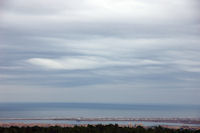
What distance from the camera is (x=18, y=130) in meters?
16.8

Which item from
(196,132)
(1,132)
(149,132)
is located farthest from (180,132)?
(1,132)

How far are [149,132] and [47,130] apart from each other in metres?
5.11

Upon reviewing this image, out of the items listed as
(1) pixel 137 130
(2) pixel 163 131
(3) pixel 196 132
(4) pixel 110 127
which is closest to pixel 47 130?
(4) pixel 110 127

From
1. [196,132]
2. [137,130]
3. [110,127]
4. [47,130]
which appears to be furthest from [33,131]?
[196,132]

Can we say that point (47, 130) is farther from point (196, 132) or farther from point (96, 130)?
point (196, 132)

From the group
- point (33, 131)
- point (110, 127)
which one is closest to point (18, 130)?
point (33, 131)

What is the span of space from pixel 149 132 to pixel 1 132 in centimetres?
740

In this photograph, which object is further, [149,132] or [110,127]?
[110,127]

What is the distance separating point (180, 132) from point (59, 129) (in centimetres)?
631

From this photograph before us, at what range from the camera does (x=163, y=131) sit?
17.0 meters

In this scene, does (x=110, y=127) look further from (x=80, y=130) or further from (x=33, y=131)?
(x=33, y=131)

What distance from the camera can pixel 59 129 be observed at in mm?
17062

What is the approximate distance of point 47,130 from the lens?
1686 cm

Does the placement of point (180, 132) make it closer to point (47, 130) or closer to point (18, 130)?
point (47, 130)
